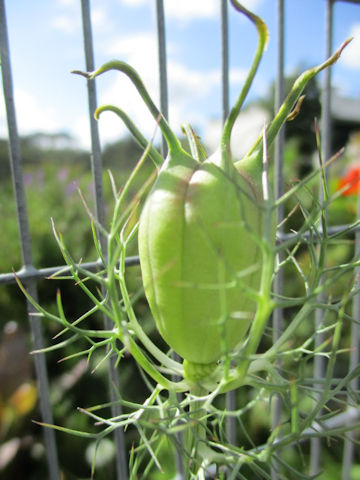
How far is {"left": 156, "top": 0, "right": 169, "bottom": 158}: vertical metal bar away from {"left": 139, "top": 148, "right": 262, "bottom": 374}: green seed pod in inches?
9.9

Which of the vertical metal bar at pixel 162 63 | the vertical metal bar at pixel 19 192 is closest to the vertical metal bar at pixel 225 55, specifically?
the vertical metal bar at pixel 162 63

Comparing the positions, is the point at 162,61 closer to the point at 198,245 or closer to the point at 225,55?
the point at 225,55

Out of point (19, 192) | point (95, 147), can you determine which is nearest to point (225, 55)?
point (95, 147)

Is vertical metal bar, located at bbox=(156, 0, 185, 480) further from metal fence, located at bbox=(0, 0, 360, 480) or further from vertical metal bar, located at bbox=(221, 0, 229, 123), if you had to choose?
vertical metal bar, located at bbox=(221, 0, 229, 123)

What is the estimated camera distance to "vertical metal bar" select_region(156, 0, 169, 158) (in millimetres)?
526

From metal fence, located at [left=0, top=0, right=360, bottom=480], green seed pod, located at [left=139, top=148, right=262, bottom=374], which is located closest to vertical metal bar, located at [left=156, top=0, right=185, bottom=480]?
metal fence, located at [left=0, top=0, right=360, bottom=480]

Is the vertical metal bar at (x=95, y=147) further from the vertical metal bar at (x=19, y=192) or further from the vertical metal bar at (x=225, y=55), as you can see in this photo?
the vertical metal bar at (x=225, y=55)

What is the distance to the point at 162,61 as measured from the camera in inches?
21.0

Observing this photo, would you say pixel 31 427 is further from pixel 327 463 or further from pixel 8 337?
pixel 327 463

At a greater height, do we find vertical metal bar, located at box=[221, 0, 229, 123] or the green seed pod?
vertical metal bar, located at box=[221, 0, 229, 123]

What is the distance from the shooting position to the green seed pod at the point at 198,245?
0.90 feet

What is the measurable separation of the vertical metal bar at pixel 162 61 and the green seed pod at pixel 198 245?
252mm

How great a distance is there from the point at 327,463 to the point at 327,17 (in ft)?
4.23

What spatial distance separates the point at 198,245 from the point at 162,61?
1.15 feet
